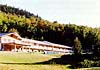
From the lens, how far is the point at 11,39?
3629 inches

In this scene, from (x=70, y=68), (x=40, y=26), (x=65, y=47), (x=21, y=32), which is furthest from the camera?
(x=40, y=26)

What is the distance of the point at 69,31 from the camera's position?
13712cm

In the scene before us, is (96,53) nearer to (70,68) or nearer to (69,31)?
(70,68)

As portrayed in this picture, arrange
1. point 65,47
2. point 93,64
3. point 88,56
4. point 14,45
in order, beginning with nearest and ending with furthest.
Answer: point 93,64
point 88,56
point 14,45
point 65,47

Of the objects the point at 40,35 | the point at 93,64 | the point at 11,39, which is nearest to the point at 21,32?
the point at 40,35

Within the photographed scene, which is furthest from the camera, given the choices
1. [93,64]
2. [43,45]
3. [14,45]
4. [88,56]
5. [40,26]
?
[40,26]

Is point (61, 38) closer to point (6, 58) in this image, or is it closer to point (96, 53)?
point (96, 53)

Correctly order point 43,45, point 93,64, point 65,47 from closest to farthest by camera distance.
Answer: point 93,64
point 43,45
point 65,47

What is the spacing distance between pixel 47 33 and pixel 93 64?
77.6 meters

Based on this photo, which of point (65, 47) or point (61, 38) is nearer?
point (65, 47)

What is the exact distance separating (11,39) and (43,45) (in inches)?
872

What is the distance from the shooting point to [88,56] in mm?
70000

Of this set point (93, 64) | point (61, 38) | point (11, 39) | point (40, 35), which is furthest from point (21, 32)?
point (93, 64)

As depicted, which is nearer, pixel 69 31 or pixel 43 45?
pixel 43 45
